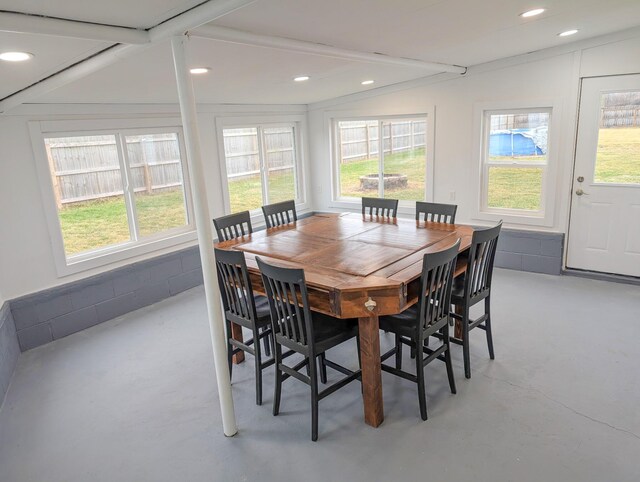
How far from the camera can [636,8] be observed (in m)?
3.34

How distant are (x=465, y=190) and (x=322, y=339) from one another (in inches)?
137

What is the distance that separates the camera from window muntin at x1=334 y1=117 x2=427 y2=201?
5.73m

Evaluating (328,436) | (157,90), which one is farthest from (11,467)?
(157,90)

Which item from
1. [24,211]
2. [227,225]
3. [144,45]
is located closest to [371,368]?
[227,225]

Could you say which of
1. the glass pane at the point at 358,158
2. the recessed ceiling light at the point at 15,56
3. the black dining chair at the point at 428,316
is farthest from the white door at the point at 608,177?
the recessed ceiling light at the point at 15,56

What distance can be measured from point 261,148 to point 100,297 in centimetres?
279

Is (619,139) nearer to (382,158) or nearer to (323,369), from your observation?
(382,158)

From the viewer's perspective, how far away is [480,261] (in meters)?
2.96

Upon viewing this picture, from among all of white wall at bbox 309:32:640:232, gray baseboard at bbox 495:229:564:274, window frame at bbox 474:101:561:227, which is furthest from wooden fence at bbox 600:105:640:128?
gray baseboard at bbox 495:229:564:274

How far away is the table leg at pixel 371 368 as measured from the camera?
2.46m

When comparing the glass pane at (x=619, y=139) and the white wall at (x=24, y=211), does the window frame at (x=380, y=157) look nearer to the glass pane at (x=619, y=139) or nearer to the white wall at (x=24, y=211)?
the glass pane at (x=619, y=139)

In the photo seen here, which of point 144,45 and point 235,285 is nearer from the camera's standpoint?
point 144,45

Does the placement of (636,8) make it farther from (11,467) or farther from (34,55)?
(11,467)

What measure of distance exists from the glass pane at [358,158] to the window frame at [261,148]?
56 cm
